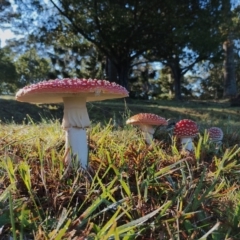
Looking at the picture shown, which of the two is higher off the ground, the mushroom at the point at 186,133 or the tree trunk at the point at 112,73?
the tree trunk at the point at 112,73

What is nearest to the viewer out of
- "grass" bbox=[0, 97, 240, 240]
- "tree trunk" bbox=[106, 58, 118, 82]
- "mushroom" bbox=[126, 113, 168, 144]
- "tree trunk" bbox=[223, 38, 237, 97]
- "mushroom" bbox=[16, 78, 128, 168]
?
"grass" bbox=[0, 97, 240, 240]

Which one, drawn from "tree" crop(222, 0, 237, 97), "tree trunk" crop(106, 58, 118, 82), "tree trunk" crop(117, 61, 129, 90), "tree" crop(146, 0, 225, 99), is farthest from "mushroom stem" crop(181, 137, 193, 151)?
"tree trunk" crop(106, 58, 118, 82)

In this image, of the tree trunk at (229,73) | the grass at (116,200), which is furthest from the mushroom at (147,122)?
the tree trunk at (229,73)

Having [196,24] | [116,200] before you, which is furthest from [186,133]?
[196,24]

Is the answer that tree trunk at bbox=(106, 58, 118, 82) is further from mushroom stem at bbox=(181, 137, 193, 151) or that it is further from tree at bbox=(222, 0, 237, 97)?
mushroom stem at bbox=(181, 137, 193, 151)

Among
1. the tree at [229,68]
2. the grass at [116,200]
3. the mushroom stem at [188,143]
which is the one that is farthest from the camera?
the tree at [229,68]

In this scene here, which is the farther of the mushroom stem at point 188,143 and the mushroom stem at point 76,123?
the mushroom stem at point 188,143

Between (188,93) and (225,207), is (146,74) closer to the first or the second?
(188,93)

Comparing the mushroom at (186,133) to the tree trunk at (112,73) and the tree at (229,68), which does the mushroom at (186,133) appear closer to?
the tree at (229,68)
